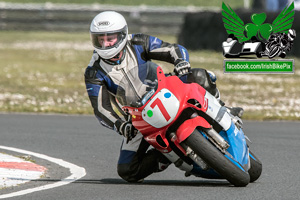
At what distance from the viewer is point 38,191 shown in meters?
7.27

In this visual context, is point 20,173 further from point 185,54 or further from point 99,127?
point 99,127

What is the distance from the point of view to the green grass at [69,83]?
54.4 feet

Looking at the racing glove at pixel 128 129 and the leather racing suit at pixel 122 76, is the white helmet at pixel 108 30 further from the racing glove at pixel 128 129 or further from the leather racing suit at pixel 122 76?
the racing glove at pixel 128 129

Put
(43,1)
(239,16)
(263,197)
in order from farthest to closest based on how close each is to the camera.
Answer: (43,1) < (239,16) < (263,197)

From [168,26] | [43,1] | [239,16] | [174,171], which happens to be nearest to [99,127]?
[174,171]

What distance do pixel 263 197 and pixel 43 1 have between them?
56.2 m

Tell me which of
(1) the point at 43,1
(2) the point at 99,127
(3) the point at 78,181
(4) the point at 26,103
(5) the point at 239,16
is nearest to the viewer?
(3) the point at 78,181

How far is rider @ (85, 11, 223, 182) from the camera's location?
776cm

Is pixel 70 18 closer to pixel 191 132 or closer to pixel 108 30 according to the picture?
pixel 108 30

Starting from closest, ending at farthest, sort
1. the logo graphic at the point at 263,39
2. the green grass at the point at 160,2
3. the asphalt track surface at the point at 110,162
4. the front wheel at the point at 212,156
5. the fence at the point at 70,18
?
the front wheel at the point at 212,156, the asphalt track surface at the point at 110,162, the logo graphic at the point at 263,39, the fence at the point at 70,18, the green grass at the point at 160,2

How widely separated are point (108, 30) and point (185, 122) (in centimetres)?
143

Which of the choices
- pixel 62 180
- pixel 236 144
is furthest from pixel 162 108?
pixel 62 180

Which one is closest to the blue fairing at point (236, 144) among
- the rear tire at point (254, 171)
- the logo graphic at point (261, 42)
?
the rear tire at point (254, 171)

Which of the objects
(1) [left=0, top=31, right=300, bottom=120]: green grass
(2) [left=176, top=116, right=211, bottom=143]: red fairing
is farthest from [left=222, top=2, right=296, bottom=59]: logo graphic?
(2) [left=176, top=116, right=211, bottom=143]: red fairing
